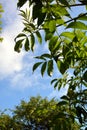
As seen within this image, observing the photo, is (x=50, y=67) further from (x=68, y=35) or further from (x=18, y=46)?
(x=68, y=35)

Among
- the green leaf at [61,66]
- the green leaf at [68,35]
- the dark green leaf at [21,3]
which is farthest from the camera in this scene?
the green leaf at [61,66]

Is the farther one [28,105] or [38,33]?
[28,105]

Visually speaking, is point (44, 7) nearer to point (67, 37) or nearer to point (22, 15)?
point (22, 15)

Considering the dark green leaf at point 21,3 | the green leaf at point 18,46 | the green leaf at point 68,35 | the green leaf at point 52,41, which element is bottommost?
the dark green leaf at point 21,3

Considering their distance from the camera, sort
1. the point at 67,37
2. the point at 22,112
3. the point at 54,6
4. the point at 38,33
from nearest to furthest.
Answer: the point at 54,6 → the point at 67,37 → the point at 38,33 → the point at 22,112

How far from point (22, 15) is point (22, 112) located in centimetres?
6124

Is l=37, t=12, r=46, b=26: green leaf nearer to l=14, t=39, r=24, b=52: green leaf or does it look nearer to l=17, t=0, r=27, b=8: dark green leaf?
l=17, t=0, r=27, b=8: dark green leaf

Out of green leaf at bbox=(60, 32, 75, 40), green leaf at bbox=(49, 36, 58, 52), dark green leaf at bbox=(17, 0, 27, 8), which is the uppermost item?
green leaf at bbox=(49, 36, 58, 52)

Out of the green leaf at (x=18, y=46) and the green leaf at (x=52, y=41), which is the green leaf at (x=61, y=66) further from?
the green leaf at (x=18, y=46)

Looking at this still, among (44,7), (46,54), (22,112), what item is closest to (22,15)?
(44,7)

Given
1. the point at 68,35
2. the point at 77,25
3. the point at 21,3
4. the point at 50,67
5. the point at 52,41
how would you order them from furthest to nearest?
the point at 50,67 → the point at 52,41 → the point at 68,35 → the point at 77,25 → the point at 21,3

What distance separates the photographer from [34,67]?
3.00 meters

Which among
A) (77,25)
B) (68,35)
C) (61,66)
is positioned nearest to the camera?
(77,25)

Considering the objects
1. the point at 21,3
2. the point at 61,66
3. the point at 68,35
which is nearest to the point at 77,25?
the point at 68,35
